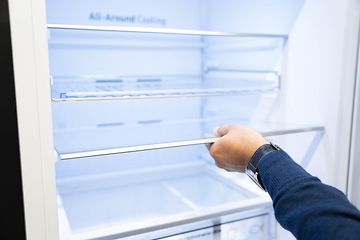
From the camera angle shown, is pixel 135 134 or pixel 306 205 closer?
pixel 306 205

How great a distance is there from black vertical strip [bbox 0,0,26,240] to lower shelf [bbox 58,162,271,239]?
457mm

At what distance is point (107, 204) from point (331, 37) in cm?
96

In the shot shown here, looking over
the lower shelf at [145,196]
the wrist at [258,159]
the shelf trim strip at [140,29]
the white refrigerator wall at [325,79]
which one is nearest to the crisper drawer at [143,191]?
the lower shelf at [145,196]

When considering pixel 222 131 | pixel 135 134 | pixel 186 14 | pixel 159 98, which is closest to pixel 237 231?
pixel 222 131

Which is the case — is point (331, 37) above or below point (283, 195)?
above

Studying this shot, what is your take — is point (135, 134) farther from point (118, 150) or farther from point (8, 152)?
point (8, 152)

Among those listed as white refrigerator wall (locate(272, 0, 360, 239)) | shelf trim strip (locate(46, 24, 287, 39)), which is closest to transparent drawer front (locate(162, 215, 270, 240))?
white refrigerator wall (locate(272, 0, 360, 239))

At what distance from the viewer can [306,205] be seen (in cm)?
59

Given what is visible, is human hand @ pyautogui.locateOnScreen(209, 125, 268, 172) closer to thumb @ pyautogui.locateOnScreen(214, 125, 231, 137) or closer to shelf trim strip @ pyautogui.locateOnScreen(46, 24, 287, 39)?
thumb @ pyautogui.locateOnScreen(214, 125, 231, 137)

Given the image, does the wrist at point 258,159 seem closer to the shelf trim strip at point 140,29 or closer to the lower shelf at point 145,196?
the lower shelf at point 145,196

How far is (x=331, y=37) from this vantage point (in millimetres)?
1052

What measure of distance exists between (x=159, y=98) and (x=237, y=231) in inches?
18.8

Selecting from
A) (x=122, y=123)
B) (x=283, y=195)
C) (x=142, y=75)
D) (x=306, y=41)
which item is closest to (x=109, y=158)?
(x=122, y=123)

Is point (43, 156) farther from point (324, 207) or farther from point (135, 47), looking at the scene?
point (135, 47)
